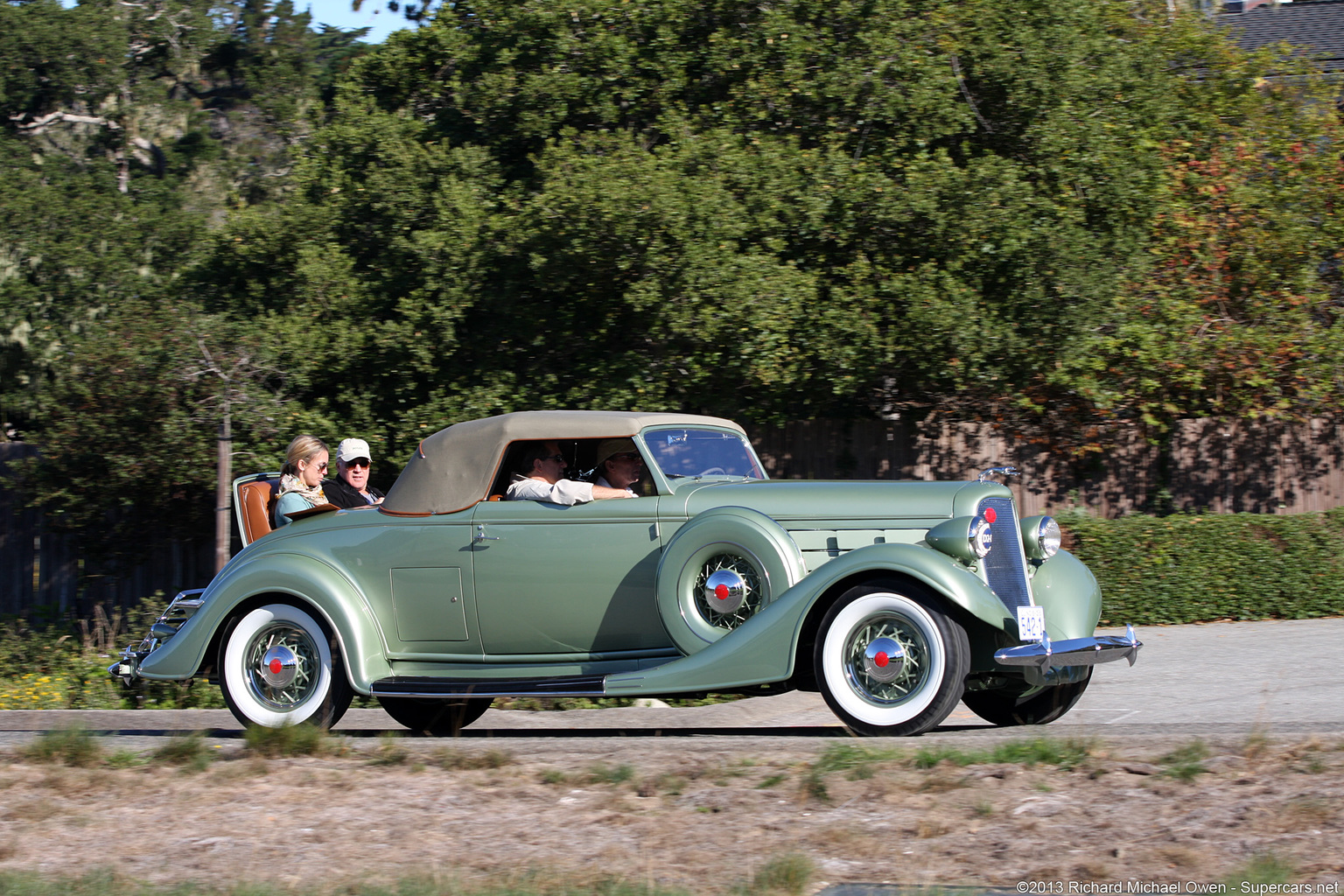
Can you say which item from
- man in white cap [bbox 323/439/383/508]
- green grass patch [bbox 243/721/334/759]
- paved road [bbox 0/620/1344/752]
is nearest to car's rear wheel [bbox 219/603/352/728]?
paved road [bbox 0/620/1344/752]

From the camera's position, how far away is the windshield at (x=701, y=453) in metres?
6.80

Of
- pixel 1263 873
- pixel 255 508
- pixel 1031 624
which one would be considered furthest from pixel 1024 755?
pixel 255 508

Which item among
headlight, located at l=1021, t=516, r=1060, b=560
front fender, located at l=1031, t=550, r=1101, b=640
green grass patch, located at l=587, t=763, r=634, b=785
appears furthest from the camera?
headlight, located at l=1021, t=516, r=1060, b=560

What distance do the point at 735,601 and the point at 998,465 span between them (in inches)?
342

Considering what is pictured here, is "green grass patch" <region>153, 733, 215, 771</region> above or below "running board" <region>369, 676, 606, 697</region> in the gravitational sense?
below

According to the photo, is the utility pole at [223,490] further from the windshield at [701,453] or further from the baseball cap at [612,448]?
the windshield at [701,453]

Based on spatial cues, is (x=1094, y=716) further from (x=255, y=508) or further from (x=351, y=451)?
(x=255, y=508)

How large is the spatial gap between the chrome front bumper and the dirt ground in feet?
1.74

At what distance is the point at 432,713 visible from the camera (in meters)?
7.79

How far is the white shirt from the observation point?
662cm

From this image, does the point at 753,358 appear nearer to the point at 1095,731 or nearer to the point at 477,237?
the point at 477,237

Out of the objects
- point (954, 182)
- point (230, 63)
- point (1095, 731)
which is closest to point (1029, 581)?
point (1095, 731)

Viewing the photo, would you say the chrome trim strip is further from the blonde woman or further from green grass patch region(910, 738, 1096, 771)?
the blonde woman

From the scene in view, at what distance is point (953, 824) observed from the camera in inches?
167
